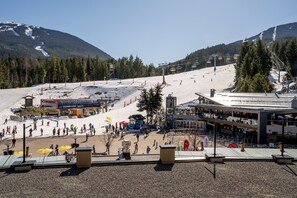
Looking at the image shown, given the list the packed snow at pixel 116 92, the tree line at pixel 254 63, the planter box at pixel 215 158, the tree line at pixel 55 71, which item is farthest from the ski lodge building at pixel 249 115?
the tree line at pixel 55 71

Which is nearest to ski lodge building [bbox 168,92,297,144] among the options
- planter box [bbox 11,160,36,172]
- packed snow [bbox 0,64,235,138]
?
packed snow [bbox 0,64,235,138]

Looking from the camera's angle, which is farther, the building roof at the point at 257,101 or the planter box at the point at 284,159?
the building roof at the point at 257,101

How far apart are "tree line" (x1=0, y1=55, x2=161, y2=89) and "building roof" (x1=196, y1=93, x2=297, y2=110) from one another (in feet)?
258

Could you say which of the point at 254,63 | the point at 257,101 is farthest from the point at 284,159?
the point at 254,63

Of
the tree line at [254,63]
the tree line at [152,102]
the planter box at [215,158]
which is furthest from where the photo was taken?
the tree line at [254,63]

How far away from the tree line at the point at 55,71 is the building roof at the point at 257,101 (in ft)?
258

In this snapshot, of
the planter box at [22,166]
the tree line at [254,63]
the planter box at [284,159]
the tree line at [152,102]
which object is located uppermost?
the tree line at [254,63]

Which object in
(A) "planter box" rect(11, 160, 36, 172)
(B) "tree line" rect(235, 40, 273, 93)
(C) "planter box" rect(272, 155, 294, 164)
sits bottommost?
(A) "planter box" rect(11, 160, 36, 172)

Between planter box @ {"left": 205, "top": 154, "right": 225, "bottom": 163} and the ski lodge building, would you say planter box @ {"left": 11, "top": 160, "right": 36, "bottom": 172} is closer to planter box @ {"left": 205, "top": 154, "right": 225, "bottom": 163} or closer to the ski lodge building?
planter box @ {"left": 205, "top": 154, "right": 225, "bottom": 163}

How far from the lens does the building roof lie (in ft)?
110

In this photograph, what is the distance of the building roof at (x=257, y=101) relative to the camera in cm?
3344

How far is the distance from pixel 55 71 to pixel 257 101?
8688 centimetres

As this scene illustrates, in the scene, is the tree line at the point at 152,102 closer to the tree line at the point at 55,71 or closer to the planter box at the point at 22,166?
the planter box at the point at 22,166

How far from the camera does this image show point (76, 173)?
36.5 ft
